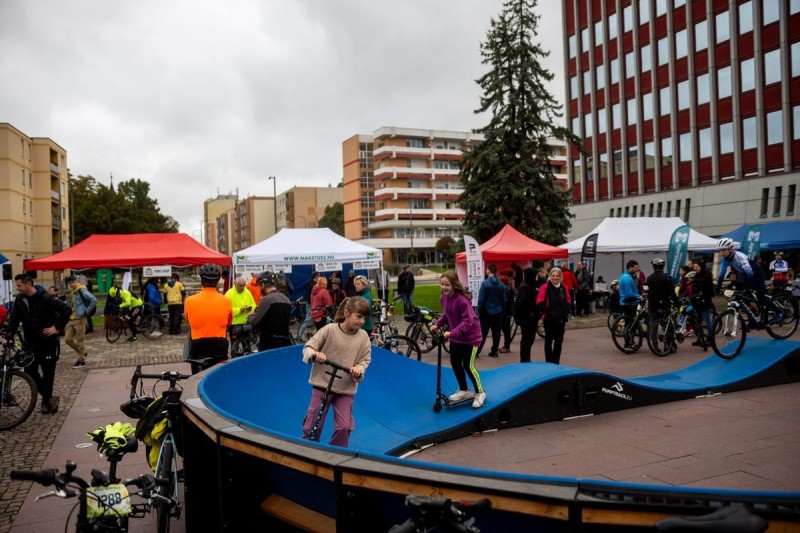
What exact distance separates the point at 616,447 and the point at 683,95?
41.7 meters

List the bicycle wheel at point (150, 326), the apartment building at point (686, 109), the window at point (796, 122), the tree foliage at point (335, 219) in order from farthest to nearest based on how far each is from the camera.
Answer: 1. the tree foliage at point (335, 219)
2. the apartment building at point (686, 109)
3. the window at point (796, 122)
4. the bicycle wheel at point (150, 326)

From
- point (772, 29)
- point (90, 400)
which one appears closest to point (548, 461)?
point (90, 400)

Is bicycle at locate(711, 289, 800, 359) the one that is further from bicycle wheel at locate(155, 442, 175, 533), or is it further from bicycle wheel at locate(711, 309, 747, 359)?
bicycle wheel at locate(155, 442, 175, 533)

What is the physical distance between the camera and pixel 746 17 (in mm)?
37188

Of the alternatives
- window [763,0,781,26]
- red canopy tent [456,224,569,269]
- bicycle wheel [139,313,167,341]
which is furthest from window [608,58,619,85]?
bicycle wheel [139,313,167,341]

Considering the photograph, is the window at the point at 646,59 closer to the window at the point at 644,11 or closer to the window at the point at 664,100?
the window at the point at 644,11

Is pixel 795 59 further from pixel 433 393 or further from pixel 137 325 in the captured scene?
pixel 433 393

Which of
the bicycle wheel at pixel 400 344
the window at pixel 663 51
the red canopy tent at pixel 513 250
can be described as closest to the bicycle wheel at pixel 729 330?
the bicycle wheel at pixel 400 344

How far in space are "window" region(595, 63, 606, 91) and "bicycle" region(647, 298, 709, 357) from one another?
39.5 meters

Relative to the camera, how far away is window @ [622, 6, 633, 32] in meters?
45.6

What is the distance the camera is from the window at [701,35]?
39.7m

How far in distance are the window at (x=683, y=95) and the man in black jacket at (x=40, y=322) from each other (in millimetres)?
42419

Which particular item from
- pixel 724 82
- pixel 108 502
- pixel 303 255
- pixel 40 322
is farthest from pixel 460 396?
pixel 724 82

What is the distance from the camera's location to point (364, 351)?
5.24m
